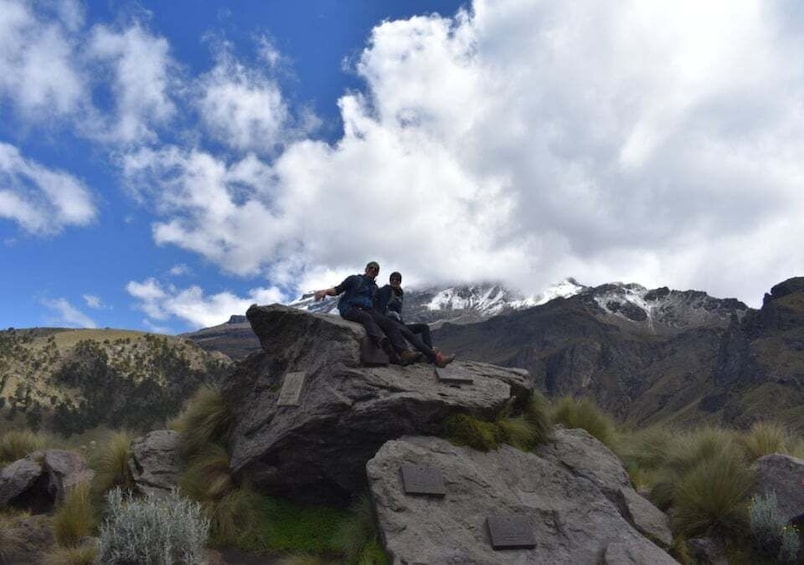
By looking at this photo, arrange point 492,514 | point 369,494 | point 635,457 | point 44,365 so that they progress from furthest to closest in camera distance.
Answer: point 44,365
point 635,457
point 369,494
point 492,514

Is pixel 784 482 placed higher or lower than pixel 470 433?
lower

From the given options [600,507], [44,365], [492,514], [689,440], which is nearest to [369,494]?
[492,514]

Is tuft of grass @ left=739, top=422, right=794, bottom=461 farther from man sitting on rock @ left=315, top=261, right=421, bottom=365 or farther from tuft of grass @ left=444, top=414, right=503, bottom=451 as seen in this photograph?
man sitting on rock @ left=315, top=261, right=421, bottom=365

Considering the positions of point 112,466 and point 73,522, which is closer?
point 73,522

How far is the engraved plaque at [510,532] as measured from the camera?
8.76 meters

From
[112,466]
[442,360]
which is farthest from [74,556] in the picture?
[442,360]

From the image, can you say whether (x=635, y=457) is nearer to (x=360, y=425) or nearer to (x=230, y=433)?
(x=360, y=425)

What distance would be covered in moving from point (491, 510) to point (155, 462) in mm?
7277

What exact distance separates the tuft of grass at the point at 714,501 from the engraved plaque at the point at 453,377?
4.29 metres

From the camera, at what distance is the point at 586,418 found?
15.6 meters

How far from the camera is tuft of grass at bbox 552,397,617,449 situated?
15.0m

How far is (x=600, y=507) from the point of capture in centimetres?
1016

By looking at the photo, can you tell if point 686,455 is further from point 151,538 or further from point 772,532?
point 151,538

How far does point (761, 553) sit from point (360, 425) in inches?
267
